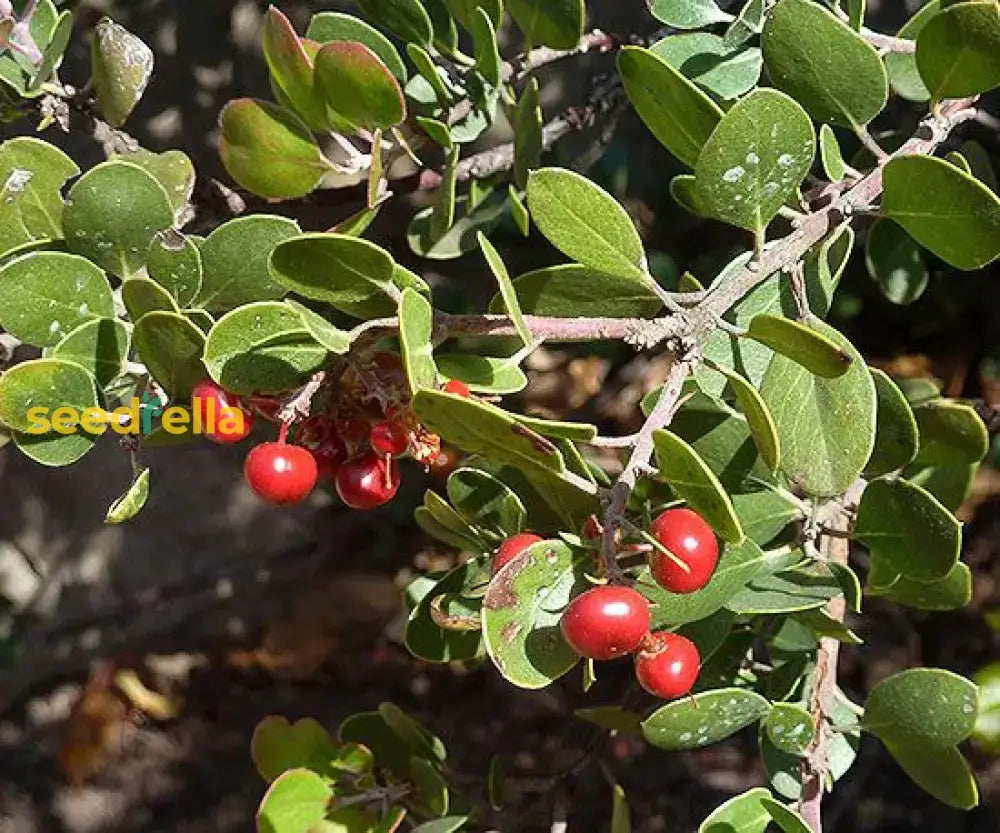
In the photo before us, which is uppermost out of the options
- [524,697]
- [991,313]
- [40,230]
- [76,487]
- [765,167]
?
[765,167]

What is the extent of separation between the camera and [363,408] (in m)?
1.04

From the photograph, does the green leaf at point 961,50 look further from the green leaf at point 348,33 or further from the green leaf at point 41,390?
the green leaf at point 41,390

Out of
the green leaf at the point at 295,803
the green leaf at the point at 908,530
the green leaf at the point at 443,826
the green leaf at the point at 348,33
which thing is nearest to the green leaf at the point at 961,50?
the green leaf at the point at 908,530

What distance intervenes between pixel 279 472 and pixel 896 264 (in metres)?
1.11

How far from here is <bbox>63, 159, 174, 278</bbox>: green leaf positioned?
1.05 m

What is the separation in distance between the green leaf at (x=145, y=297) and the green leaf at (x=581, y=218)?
0.32 meters

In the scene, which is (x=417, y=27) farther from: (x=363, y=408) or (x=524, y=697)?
(x=524, y=697)

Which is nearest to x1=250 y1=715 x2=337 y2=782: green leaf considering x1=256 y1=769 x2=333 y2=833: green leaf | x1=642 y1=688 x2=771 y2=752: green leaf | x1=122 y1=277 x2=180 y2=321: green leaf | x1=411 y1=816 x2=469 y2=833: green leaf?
x1=256 y1=769 x2=333 y2=833: green leaf

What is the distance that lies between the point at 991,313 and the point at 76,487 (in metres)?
1.89

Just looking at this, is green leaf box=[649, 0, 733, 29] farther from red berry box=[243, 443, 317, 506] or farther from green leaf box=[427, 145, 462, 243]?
red berry box=[243, 443, 317, 506]

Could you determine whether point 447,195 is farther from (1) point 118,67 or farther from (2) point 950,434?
(2) point 950,434

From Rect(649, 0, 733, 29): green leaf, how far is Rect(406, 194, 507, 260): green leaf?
0.38 metres

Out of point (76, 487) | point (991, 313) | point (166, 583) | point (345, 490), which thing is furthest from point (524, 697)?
point (345, 490)

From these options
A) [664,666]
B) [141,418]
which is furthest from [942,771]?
[141,418]
